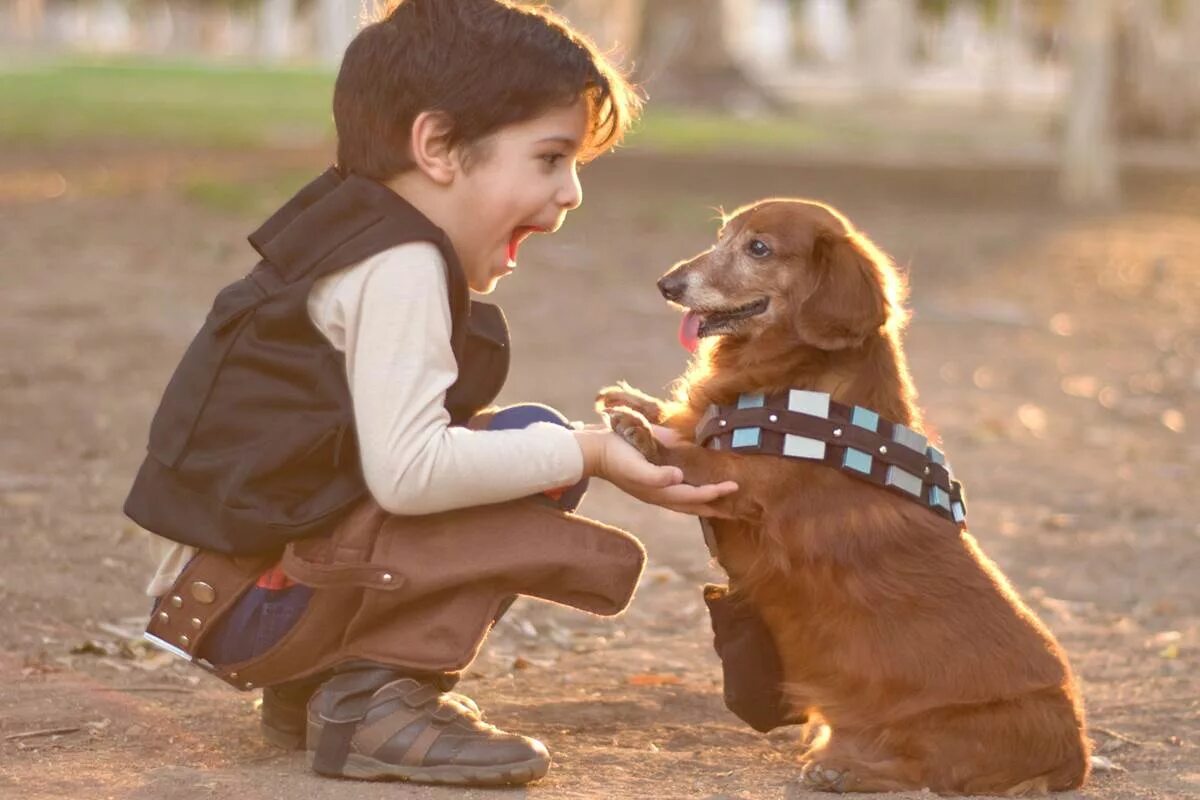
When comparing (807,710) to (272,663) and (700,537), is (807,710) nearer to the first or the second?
(272,663)

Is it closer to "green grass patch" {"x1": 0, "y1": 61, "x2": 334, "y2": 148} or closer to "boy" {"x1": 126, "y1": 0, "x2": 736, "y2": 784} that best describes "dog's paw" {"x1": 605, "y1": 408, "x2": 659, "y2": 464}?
"boy" {"x1": 126, "y1": 0, "x2": 736, "y2": 784}

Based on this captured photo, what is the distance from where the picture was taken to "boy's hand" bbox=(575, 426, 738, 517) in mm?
3688

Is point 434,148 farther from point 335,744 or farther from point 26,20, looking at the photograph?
point 26,20

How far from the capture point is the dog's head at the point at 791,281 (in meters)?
3.81

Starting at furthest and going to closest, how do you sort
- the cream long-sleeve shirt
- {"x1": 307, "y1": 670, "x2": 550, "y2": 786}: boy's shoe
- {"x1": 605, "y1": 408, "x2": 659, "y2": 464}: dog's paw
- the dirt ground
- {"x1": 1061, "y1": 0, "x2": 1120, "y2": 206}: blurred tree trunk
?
{"x1": 1061, "y1": 0, "x2": 1120, "y2": 206}: blurred tree trunk
the dirt ground
{"x1": 605, "y1": 408, "x2": 659, "y2": 464}: dog's paw
{"x1": 307, "y1": 670, "x2": 550, "y2": 786}: boy's shoe
the cream long-sleeve shirt

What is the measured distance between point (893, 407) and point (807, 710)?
2.15 feet

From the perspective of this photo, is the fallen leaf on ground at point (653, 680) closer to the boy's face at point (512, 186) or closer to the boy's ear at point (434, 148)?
the boy's face at point (512, 186)

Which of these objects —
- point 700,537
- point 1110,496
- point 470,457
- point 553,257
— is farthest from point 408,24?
point 553,257

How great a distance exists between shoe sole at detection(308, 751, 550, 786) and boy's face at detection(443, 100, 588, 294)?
1.03 m

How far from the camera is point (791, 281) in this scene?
396cm

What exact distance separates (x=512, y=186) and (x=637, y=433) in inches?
22.6

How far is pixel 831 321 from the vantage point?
3799 millimetres

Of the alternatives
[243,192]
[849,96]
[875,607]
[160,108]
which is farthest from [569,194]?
[849,96]

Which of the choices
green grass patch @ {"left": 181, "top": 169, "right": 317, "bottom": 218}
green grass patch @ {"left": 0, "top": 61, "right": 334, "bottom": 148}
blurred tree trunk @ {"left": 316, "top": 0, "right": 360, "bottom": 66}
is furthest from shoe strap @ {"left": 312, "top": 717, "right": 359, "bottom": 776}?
blurred tree trunk @ {"left": 316, "top": 0, "right": 360, "bottom": 66}
